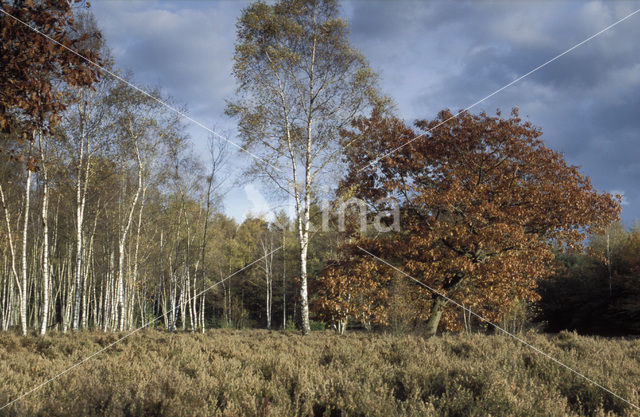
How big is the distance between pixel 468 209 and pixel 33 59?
10.6 m

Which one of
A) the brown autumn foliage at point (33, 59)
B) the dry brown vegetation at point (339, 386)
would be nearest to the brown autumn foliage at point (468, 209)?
the dry brown vegetation at point (339, 386)

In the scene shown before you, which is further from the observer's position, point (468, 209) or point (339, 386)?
point (468, 209)

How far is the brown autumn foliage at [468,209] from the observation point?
11.7 meters

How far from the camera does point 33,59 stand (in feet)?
19.9

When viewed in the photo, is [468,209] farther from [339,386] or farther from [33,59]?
[33,59]

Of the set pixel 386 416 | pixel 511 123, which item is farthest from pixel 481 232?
pixel 386 416

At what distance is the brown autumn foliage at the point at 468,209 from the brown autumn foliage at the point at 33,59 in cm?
821

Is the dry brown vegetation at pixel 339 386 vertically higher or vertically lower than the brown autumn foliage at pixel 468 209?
lower

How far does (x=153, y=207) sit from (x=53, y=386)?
20641 millimetres

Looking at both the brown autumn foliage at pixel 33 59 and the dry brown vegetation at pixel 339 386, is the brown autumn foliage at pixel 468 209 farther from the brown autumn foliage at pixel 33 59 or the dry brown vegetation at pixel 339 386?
the brown autumn foliage at pixel 33 59

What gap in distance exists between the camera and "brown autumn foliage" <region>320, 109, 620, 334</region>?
11.7 meters

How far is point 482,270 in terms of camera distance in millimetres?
11711

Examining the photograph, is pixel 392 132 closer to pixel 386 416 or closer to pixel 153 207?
pixel 386 416

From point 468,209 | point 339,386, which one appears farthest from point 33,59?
point 468,209
